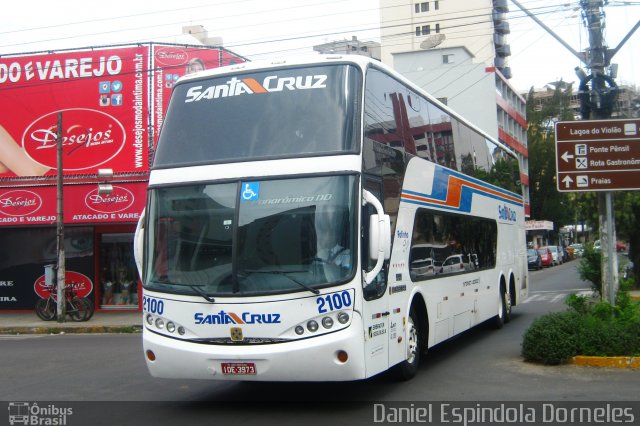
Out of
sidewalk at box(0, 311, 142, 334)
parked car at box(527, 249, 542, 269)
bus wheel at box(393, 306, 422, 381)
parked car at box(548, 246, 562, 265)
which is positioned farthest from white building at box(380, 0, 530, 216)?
bus wheel at box(393, 306, 422, 381)

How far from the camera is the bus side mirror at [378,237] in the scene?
786 cm

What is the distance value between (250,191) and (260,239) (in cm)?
58

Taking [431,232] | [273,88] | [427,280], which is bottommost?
[427,280]

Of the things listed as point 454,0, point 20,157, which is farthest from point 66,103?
point 454,0

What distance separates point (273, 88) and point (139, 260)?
104 inches

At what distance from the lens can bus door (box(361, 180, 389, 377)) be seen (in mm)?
8008

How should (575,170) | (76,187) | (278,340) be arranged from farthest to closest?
1. (76,187)
2. (575,170)
3. (278,340)

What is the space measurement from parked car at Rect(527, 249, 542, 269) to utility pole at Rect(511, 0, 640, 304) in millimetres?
37954

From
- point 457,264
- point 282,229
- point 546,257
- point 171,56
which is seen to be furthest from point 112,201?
point 546,257

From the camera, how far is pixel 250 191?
325 inches

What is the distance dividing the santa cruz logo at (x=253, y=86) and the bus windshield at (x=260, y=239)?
1290 mm

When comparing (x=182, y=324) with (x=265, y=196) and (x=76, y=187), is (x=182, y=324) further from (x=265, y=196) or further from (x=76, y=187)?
(x=76, y=187)

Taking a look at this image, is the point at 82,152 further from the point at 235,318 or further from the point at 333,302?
the point at 333,302

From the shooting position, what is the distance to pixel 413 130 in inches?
424
